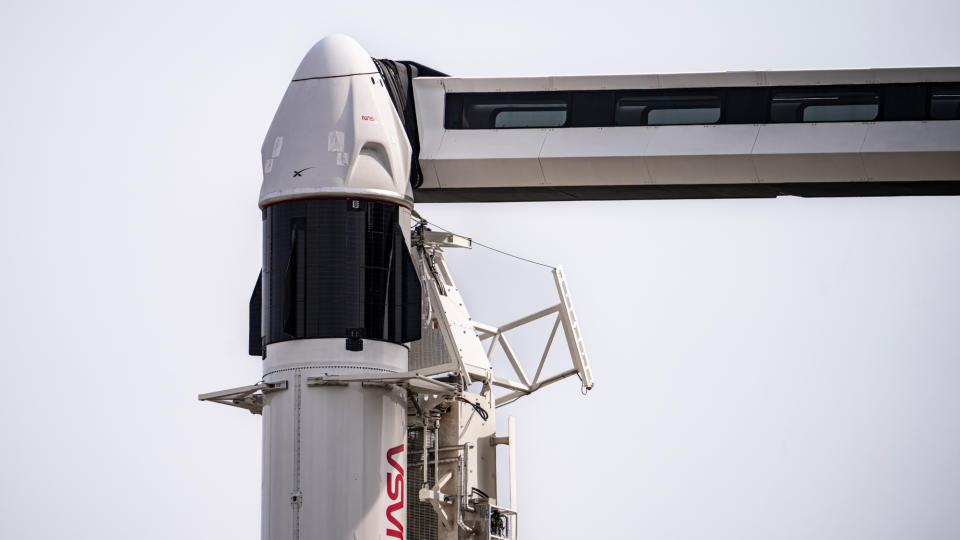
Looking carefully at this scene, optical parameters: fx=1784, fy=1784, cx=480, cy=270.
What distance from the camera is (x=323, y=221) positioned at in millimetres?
41219

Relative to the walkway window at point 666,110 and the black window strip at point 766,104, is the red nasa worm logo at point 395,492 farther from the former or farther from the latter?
the walkway window at point 666,110

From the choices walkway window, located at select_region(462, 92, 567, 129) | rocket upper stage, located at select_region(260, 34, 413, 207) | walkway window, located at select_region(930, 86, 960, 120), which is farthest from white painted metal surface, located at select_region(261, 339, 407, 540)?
walkway window, located at select_region(930, 86, 960, 120)

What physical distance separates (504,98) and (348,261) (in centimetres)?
704

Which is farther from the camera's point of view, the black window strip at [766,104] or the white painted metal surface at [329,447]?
the black window strip at [766,104]

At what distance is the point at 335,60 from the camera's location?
43000 mm

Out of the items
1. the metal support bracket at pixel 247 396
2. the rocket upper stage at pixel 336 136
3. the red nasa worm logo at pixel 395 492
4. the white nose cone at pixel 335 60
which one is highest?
the white nose cone at pixel 335 60

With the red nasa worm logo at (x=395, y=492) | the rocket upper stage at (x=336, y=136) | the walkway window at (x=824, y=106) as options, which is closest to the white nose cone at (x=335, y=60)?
the rocket upper stage at (x=336, y=136)

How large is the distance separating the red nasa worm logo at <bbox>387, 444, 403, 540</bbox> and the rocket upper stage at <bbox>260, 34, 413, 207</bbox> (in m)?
6.07

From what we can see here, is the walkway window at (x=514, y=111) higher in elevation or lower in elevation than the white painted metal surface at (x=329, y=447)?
higher

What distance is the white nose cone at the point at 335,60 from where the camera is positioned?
42.9 metres

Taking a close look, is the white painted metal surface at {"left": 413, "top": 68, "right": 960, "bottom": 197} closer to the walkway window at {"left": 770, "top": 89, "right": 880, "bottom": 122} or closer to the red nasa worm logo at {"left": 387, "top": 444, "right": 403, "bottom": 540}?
the walkway window at {"left": 770, "top": 89, "right": 880, "bottom": 122}

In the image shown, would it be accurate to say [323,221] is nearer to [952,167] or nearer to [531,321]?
[531,321]

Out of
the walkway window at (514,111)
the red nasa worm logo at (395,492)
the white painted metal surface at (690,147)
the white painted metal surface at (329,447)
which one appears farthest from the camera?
the walkway window at (514,111)

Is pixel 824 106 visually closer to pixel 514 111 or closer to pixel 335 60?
pixel 514 111
